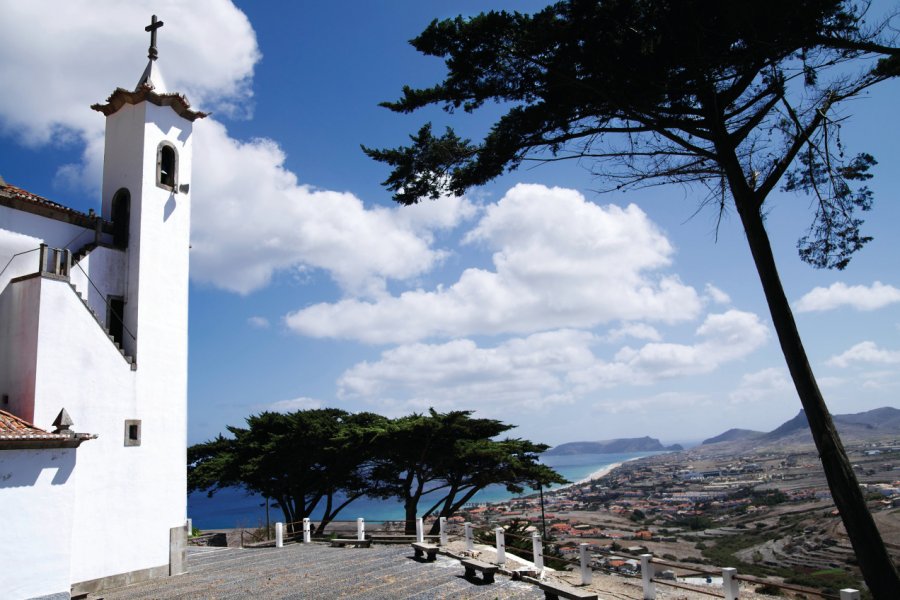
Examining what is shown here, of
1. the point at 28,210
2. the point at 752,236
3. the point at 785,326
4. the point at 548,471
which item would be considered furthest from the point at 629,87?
the point at 548,471

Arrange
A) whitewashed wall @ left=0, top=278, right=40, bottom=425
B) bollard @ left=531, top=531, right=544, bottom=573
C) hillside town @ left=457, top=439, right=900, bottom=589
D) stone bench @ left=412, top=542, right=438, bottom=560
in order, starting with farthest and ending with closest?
hillside town @ left=457, top=439, right=900, bottom=589 → stone bench @ left=412, top=542, right=438, bottom=560 → bollard @ left=531, top=531, right=544, bottom=573 → whitewashed wall @ left=0, top=278, right=40, bottom=425

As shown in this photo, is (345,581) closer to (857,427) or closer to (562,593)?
(562,593)

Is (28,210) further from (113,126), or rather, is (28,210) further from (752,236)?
(752,236)

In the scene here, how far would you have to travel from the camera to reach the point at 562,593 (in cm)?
Result: 883

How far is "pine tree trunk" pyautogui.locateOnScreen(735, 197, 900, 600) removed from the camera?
6395 millimetres

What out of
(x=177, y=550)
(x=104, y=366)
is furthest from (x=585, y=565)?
(x=104, y=366)

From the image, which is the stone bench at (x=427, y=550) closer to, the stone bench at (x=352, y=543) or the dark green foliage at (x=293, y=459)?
the stone bench at (x=352, y=543)

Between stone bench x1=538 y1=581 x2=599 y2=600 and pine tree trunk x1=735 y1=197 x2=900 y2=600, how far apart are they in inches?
134

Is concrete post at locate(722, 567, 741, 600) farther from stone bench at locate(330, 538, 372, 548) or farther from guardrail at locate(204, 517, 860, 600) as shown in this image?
stone bench at locate(330, 538, 372, 548)

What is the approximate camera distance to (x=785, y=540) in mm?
33094

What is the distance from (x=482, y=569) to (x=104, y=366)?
8.50m

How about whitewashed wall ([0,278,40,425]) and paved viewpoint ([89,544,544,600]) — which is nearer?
paved viewpoint ([89,544,544,600])

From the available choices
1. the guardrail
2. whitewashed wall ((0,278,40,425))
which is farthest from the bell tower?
the guardrail

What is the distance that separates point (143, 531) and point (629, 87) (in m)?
12.5
